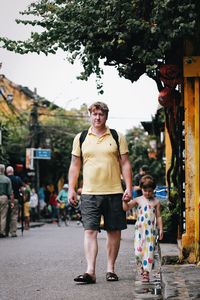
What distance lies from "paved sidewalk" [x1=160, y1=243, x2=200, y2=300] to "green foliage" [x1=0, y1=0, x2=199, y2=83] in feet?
7.52

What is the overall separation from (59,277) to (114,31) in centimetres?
296

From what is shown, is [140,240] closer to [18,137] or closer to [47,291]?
[47,291]

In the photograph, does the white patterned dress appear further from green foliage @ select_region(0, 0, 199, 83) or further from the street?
green foliage @ select_region(0, 0, 199, 83)

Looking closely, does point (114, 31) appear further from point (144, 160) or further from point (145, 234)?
point (144, 160)

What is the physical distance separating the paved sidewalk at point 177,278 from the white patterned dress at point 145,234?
0.73ft

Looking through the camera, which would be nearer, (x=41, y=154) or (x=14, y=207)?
(x=14, y=207)

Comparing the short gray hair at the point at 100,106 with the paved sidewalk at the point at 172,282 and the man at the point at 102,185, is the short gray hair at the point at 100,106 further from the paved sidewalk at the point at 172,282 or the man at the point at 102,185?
the paved sidewalk at the point at 172,282

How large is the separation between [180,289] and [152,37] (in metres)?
3.54

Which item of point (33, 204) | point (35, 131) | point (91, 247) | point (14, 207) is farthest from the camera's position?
point (35, 131)

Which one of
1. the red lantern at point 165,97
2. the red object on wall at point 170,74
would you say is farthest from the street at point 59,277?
the red object on wall at point 170,74

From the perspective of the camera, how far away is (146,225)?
988cm

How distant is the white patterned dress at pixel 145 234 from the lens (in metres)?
9.56

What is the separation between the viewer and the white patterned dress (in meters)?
9.56

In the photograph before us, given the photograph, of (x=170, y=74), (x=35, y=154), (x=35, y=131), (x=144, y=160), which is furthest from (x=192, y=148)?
(x=144, y=160)
